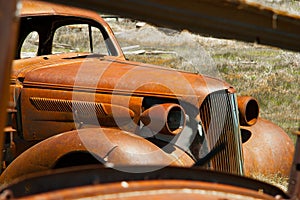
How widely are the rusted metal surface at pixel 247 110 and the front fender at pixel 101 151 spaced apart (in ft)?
2.27

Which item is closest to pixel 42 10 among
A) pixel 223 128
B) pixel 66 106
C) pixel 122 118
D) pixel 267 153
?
pixel 66 106

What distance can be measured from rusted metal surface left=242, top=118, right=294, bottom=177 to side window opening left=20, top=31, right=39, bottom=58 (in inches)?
77.7

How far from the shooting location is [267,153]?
513cm

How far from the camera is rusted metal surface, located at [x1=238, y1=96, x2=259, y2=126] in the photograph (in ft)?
15.3

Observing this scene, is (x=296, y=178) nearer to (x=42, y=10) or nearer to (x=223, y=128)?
(x=223, y=128)

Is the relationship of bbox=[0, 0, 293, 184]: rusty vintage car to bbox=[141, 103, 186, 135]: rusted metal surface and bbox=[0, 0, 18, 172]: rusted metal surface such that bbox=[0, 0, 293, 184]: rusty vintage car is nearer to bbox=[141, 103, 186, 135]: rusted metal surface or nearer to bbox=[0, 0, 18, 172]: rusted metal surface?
bbox=[141, 103, 186, 135]: rusted metal surface

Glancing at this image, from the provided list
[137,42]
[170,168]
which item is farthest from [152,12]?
[137,42]

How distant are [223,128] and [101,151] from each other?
1021 millimetres

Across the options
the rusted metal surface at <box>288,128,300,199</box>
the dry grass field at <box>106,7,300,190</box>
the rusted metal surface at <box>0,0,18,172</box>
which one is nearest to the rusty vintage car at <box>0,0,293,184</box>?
the rusted metal surface at <box>288,128,300,199</box>

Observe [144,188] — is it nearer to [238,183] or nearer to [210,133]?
[238,183]

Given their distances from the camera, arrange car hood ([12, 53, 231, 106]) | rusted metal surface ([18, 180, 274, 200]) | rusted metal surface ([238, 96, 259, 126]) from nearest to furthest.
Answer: rusted metal surface ([18, 180, 274, 200]) < car hood ([12, 53, 231, 106]) < rusted metal surface ([238, 96, 259, 126])

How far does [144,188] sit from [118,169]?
331mm

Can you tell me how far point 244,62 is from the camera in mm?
15203

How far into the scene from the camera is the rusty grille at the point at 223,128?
→ 4.41 m
